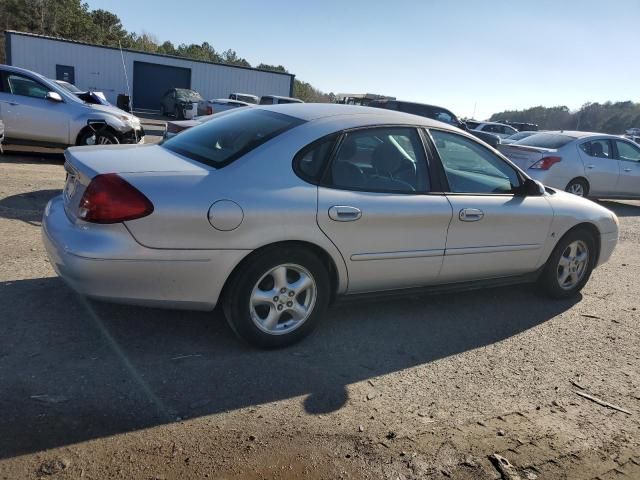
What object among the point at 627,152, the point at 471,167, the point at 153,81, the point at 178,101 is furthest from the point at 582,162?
the point at 153,81

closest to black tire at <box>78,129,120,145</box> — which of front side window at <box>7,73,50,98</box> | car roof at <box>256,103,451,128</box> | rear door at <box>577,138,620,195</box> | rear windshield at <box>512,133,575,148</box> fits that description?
front side window at <box>7,73,50,98</box>

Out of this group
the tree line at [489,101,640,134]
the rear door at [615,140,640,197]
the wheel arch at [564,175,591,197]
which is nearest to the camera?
the wheel arch at [564,175,591,197]

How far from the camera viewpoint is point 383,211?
371 centimetres

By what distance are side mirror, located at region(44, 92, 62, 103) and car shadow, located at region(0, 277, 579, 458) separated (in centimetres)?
682

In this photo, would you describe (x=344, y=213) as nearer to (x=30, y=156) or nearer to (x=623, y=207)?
(x=30, y=156)

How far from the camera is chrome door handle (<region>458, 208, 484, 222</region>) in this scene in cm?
410

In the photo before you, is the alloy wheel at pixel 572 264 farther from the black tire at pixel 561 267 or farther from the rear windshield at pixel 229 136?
the rear windshield at pixel 229 136

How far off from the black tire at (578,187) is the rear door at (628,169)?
39.9 inches

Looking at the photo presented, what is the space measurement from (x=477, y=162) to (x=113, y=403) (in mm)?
3250

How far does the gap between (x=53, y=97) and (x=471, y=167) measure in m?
8.38

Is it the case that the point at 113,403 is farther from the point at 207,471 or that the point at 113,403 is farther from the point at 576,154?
the point at 576,154

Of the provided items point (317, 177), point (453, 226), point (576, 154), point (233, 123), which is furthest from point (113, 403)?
point (576, 154)

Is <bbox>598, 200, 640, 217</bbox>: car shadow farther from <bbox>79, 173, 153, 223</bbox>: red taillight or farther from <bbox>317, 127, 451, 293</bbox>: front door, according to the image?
<bbox>79, 173, 153, 223</bbox>: red taillight

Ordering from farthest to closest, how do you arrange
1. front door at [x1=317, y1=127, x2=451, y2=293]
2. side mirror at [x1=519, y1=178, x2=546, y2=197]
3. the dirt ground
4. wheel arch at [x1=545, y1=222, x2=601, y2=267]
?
wheel arch at [x1=545, y1=222, x2=601, y2=267], side mirror at [x1=519, y1=178, x2=546, y2=197], front door at [x1=317, y1=127, x2=451, y2=293], the dirt ground
